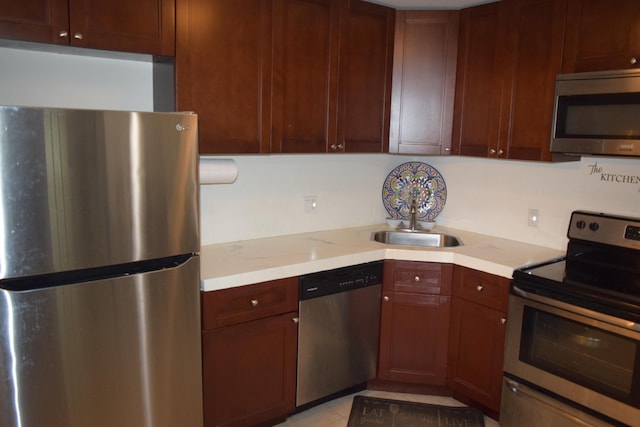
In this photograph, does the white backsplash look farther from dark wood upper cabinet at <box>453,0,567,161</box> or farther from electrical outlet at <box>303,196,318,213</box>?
dark wood upper cabinet at <box>453,0,567,161</box>

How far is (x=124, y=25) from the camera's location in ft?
6.76

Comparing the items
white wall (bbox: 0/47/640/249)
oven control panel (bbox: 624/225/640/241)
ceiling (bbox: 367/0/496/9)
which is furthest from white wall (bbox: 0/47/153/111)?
oven control panel (bbox: 624/225/640/241)

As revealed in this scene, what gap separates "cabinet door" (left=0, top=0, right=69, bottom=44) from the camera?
1.82m

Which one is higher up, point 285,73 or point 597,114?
point 285,73

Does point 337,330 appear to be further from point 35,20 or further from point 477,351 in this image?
point 35,20

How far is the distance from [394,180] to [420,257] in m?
0.85

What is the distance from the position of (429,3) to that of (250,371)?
218 cm

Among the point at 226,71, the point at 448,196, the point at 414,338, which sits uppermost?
the point at 226,71

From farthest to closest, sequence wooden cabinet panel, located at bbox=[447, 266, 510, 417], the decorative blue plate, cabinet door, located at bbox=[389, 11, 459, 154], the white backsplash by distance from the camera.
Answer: the decorative blue plate, cabinet door, located at bbox=[389, 11, 459, 154], the white backsplash, wooden cabinet panel, located at bbox=[447, 266, 510, 417]

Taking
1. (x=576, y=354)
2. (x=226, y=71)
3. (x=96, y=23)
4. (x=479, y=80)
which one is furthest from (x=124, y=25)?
(x=576, y=354)

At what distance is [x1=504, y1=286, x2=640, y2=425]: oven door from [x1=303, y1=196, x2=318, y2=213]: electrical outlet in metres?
1.26

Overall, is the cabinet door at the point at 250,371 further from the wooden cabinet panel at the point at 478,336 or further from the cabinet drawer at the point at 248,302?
the wooden cabinet panel at the point at 478,336

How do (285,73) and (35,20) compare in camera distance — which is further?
(285,73)

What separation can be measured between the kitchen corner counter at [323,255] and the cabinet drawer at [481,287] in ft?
0.12
